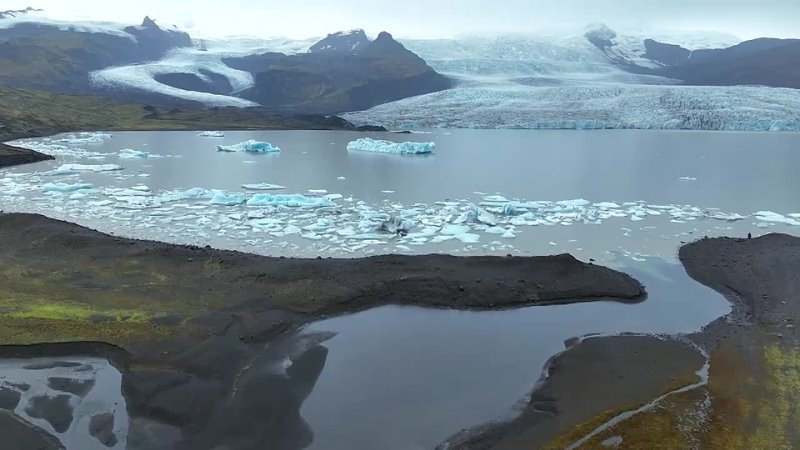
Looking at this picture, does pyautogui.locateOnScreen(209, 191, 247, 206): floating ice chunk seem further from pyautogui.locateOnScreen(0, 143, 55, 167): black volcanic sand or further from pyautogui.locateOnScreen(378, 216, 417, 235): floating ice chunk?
pyautogui.locateOnScreen(0, 143, 55, 167): black volcanic sand

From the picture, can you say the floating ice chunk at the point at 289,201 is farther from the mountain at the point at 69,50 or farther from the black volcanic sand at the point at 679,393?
the mountain at the point at 69,50

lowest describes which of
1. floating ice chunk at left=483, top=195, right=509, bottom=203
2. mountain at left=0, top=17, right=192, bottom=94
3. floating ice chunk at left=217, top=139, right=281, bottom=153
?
floating ice chunk at left=483, top=195, right=509, bottom=203

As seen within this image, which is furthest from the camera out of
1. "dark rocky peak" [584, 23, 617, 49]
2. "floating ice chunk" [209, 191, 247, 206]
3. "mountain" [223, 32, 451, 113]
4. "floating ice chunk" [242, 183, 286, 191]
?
"dark rocky peak" [584, 23, 617, 49]

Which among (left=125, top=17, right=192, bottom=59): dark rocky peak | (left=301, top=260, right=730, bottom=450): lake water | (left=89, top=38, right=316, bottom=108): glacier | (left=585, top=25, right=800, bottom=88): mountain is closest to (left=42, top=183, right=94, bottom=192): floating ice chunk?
(left=301, top=260, right=730, bottom=450): lake water

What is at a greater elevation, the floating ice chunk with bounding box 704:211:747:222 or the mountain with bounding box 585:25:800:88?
the mountain with bounding box 585:25:800:88

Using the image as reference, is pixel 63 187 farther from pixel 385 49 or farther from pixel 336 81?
pixel 385 49

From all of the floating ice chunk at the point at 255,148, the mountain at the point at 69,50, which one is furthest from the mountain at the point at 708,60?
the mountain at the point at 69,50

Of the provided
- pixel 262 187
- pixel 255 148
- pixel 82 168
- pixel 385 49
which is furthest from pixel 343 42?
pixel 262 187
